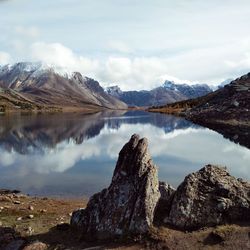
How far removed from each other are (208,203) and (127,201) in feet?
16.1

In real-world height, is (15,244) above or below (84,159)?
above

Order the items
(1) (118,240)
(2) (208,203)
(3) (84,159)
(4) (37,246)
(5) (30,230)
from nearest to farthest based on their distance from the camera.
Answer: (1) (118,240), (4) (37,246), (2) (208,203), (5) (30,230), (3) (84,159)

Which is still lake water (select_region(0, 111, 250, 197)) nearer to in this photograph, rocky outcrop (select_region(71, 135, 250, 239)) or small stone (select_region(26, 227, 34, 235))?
small stone (select_region(26, 227, 34, 235))

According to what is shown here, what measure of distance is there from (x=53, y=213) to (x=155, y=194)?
42.5 feet

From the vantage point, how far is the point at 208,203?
27953 mm

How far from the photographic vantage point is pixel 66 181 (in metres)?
60.9

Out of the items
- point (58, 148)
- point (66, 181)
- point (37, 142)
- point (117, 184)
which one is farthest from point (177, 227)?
point (37, 142)

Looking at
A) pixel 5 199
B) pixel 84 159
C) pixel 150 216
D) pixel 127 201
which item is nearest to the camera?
pixel 150 216

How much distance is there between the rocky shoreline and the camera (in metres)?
26.2

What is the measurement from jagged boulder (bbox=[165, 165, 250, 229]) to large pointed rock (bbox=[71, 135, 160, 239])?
1.58m

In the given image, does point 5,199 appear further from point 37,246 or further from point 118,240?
point 118,240

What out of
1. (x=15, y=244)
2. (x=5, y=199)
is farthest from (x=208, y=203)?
(x=5, y=199)

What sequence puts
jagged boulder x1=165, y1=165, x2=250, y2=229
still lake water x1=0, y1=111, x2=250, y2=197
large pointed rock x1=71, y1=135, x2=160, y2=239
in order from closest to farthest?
large pointed rock x1=71, y1=135, x2=160, y2=239 → jagged boulder x1=165, y1=165, x2=250, y2=229 → still lake water x1=0, y1=111, x2=250, y2=197

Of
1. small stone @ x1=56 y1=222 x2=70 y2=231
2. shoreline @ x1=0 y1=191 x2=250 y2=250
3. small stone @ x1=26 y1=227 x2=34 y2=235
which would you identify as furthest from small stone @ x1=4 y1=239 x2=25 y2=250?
small stone @ x1=56 y1=222 x2=70 y2=231
